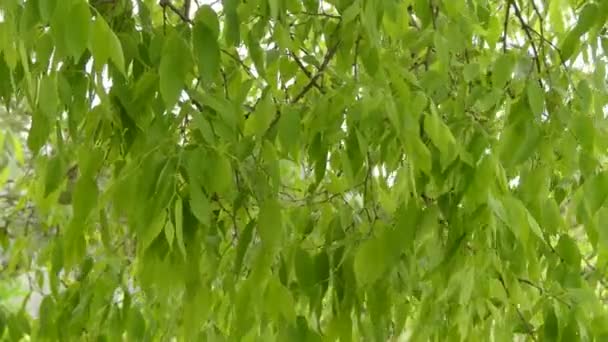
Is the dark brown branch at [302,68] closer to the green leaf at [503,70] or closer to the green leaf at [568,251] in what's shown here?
the green leaf at [503,70]

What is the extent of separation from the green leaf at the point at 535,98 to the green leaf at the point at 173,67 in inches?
14.0

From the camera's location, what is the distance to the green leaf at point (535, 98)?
3.20 feet

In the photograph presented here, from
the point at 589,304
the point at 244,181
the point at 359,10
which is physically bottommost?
the point at 589,304

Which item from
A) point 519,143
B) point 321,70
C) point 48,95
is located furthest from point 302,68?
point 48,95

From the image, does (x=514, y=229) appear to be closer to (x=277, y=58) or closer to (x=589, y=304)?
(x=589, y=304)

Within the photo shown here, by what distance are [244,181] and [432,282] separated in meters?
0.24

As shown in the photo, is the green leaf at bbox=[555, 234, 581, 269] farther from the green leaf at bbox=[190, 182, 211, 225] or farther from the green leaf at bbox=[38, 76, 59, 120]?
the green leaf at bbox=[38, 76, 59, 120]

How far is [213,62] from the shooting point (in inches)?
33.7

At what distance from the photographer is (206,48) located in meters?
0.86

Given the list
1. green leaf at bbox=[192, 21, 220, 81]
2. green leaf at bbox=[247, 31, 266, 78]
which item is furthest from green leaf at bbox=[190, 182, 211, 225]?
green leaf at bbox=[247, 31, 266, 78]

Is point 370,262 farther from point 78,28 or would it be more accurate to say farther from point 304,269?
point 78,28

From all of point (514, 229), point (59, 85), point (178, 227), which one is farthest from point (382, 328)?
point (59, 85)

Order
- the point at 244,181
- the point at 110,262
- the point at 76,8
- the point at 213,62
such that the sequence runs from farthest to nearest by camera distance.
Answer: the point at 110,262, the point at 244,181, the point at 213,62, the point at 76,8

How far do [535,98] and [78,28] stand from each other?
0.48 metres
